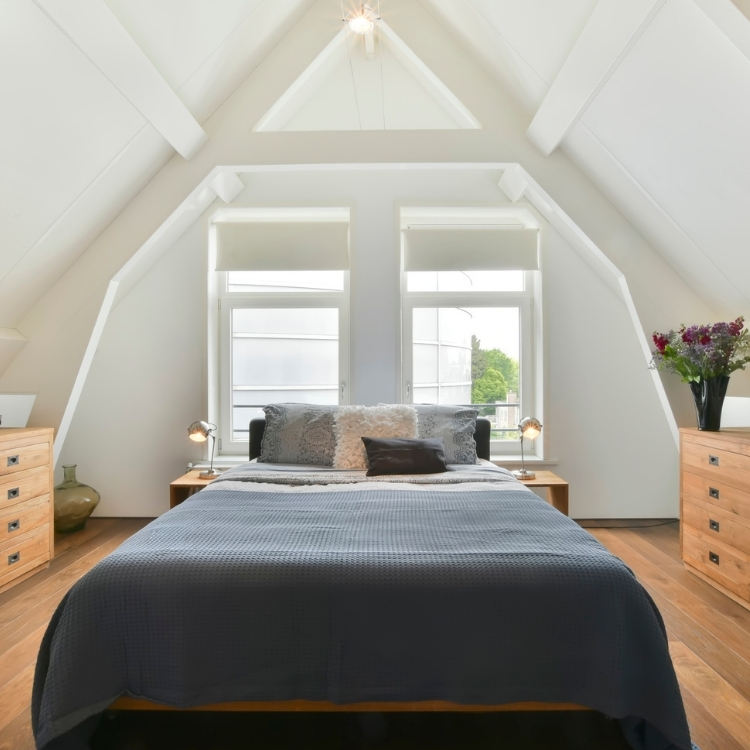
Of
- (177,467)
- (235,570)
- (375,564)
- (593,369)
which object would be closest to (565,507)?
(593,369)

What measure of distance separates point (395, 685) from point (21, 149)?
→ 8.07ft

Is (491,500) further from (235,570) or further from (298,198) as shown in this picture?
(298,198)

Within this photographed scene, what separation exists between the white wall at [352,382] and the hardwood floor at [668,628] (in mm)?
359

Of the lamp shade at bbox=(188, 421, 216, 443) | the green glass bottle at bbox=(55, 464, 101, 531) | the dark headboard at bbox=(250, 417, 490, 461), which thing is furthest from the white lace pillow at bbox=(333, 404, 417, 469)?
the green glass bottle at bbox=(55, 464, 101, 531)

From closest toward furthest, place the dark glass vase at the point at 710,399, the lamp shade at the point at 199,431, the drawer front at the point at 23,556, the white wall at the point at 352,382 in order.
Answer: the drawer front at the point at 23,556
the dark glass vase at the point at 710,399
the lamp shade at the point at 199,431
the white wall at the point at 352,382

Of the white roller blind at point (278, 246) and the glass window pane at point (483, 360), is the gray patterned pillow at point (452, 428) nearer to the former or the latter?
the glass window pane at point (483, 360)

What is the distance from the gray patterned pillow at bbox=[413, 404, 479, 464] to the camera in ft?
10.1

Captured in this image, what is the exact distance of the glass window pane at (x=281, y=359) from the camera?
13.4ft

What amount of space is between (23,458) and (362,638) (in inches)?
89.5

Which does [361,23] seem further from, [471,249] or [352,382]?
[352,382]

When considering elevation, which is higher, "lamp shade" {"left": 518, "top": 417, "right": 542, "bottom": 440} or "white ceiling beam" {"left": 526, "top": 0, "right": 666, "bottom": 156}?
"white ceiling beam" {"left": 526, "top": 0, "right": 666, "bottom": 156}

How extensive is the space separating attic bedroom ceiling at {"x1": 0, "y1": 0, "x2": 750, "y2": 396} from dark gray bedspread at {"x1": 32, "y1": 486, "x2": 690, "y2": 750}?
1818mm

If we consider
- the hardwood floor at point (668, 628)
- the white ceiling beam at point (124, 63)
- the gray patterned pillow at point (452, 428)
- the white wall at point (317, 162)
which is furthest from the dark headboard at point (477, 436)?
the white ceiling beam at point (124, 63)

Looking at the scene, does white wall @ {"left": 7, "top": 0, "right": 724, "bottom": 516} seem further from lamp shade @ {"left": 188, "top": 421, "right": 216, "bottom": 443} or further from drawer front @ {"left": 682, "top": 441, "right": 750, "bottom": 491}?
lamp shade @ {"left": 188, "top": 421, "right": 216, "bottom": 443}
